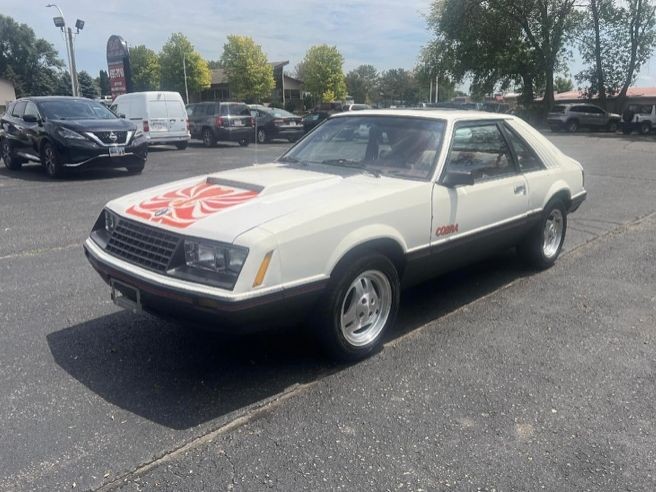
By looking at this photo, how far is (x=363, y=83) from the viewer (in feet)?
349

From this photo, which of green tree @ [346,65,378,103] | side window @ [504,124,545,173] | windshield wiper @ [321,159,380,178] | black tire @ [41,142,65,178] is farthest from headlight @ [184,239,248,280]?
green tree @ [346,65,378,103]

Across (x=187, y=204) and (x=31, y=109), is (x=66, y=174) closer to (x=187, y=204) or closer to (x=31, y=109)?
(x=31, y=109)

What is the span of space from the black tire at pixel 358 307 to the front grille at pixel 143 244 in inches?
35.7

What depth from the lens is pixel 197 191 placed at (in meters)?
3.81

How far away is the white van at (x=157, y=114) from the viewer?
1825cm

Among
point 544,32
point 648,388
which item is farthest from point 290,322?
point 544,32

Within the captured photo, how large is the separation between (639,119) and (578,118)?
3946mm

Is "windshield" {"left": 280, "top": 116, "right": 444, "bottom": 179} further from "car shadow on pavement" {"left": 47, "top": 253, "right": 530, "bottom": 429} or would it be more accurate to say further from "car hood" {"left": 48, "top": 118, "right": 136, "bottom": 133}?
"car hood" {"left": 48, "top": 118, "right": 136, "bottom": 133}

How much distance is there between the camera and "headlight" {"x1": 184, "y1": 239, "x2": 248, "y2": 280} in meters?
2.96

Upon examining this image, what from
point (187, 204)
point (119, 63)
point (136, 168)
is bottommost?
point (136, 168)

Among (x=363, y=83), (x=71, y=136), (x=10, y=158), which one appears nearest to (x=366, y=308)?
(x=71, y=136)

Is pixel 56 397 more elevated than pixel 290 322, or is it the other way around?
pixel 290 322

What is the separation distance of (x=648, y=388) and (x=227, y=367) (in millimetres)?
2498

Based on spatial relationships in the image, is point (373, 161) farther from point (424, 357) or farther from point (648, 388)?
point (648, 388)
